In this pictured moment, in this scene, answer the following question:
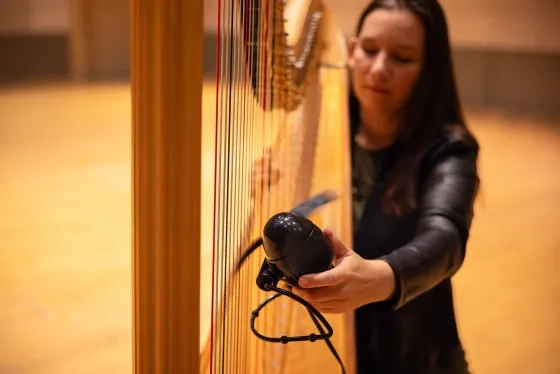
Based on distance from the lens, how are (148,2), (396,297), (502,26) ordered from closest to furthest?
(148,2) < (396,297) < (502,26)

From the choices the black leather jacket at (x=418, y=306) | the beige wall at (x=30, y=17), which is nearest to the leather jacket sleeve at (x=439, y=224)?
the black leather jacket at (x=418, y=306)

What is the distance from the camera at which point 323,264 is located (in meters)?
0.61

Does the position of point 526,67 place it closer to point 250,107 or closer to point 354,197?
point 354,197

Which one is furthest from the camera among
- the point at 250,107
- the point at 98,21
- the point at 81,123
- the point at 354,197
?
the point at 98,21

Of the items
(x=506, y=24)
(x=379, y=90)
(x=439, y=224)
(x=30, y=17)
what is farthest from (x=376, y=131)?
(x=30, y=17)

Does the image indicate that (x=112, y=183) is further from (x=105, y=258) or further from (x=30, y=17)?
(x=30, y=17)

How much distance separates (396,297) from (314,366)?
6.5 inches

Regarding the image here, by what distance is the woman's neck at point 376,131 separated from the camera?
1.31m

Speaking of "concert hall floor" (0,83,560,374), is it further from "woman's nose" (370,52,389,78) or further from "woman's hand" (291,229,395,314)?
"woman's nose" (370,52,389,78)

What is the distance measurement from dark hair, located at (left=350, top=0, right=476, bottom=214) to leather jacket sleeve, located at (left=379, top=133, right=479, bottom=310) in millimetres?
33

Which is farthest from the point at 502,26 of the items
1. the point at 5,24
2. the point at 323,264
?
the point at 323,264

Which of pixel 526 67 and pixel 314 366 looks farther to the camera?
pixel 526 67

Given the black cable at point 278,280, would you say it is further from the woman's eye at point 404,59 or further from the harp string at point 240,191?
the woman's eye at point 404,59

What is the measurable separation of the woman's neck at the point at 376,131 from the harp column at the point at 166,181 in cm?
88
